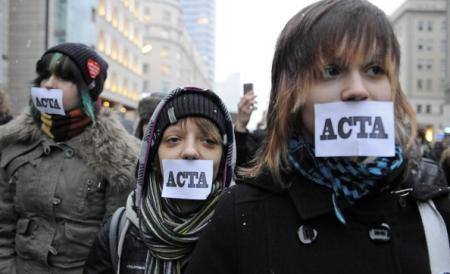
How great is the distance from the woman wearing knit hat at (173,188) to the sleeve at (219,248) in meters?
0.69

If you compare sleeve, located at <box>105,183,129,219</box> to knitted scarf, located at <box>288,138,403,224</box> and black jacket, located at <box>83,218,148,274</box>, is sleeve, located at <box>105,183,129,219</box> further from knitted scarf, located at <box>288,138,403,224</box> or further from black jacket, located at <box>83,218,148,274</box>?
knitted scarf, located at <box>288,138,403,224</box>

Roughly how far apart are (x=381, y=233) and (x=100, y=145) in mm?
1998

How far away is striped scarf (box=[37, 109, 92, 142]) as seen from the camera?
2924 mm

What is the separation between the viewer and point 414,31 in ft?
243

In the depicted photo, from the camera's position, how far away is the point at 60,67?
296 centimetres

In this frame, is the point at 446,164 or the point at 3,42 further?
the point at 3,42

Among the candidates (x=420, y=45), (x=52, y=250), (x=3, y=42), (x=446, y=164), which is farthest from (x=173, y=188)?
(x=420, y=45)

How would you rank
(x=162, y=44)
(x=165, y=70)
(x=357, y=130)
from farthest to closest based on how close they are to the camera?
(x=162, y=44)
(x=165, y=70)
(x=357, y=130)

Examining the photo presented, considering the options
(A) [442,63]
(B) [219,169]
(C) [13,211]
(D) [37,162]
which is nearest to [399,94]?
(B) [219,169]

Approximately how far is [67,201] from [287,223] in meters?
1.76

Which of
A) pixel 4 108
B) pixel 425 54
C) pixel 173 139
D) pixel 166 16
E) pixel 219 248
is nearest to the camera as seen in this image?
pixel 219 248

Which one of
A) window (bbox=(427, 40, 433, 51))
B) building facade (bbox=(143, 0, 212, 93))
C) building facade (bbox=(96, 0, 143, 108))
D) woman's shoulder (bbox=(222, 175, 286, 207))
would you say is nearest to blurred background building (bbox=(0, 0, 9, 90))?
woman's shoulder (bbox=(222, 175, 286, 207))

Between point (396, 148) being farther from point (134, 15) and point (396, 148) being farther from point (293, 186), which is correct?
point (134, 15)

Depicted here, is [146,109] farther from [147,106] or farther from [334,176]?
[334,176]
